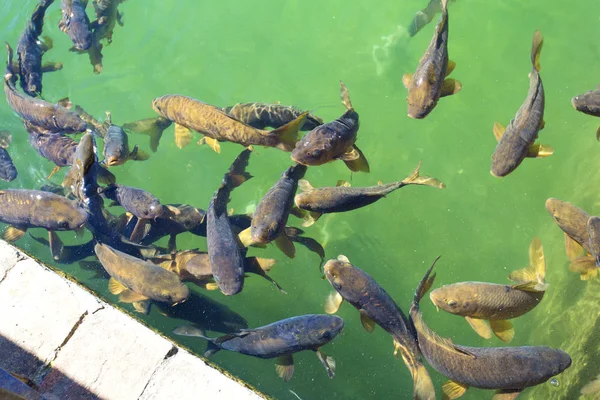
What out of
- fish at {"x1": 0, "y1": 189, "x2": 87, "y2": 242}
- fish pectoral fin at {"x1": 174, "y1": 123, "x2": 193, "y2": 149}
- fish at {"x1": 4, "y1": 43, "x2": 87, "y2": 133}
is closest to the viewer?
fish at {"x1": 0, "y1": 189, "x2": 87, "y2": 242}

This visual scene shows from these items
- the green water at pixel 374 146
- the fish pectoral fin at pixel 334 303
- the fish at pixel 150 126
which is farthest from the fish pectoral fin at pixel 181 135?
the fish pectoral fin at pixel 334 303

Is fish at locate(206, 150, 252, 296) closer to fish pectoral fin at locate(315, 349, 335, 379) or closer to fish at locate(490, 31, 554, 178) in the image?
fish pectoral fin at locate(315, 349, 335, 379)

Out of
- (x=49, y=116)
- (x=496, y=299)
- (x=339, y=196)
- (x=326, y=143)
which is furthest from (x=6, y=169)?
(x=496, y=299)

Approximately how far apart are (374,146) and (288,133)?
2214 mm

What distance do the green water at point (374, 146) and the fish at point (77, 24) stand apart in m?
1.08

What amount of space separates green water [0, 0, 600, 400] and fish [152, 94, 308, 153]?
137cm

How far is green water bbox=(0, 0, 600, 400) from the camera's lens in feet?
17.1

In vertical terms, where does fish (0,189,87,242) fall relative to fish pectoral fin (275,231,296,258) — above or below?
below

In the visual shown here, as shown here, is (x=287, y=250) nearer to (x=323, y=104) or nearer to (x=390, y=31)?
(x=323, y=104)

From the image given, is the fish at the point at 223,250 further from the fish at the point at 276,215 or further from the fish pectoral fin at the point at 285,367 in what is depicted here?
the fish pectoral fin at the point at 285,367

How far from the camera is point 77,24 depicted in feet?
20.0

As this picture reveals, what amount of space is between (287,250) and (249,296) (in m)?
1.26

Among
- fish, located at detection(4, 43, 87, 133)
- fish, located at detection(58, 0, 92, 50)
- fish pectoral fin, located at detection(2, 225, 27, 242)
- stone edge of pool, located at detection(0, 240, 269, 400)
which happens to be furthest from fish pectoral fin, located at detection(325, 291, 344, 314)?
fish, located at detection(58, 0, 92, 50)

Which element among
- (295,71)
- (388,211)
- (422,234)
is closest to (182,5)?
(295,71)
